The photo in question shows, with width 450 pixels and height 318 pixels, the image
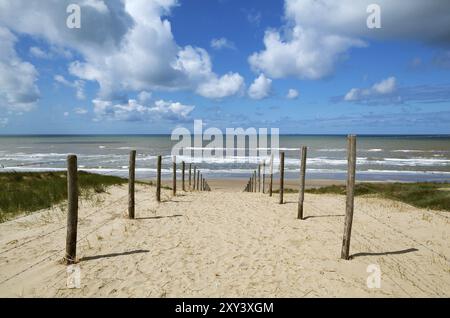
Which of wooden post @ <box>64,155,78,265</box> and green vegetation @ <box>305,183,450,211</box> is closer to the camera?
wooden post @ <box>64,155,78,265</box>

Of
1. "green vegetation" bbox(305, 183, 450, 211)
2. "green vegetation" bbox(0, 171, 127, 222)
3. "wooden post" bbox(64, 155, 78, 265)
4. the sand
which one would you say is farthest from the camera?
"green vegetation" bbox(305, 183, 450, 211)

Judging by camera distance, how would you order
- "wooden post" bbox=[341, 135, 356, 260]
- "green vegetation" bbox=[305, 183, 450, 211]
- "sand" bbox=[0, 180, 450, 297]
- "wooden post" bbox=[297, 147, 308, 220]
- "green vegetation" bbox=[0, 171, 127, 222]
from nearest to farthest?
"sand" bbox=[0, 180, 450, 297] → "wooden post" bbox=[341, 135, 356, 260] → "wooden post" bbox=[297, 147, 308, 220] → "green vegetation" bbox=[0, 171, 127, 222] → "green vegetation" bbox=[305, 183, 450, 211]

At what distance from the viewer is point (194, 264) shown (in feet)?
22.5

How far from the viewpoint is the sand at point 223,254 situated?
19.2ft

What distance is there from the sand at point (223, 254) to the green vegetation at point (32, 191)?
0.96 m

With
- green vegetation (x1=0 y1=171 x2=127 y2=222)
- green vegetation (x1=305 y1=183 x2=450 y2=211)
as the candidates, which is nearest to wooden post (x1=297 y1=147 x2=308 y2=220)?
green vegetation (x1=305 y1=183 x2=450 y2=211)

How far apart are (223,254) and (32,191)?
31.9ft

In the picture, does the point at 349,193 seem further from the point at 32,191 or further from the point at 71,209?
the point at 32,191

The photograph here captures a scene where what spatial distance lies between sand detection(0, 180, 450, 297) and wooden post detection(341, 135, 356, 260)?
0.31 m

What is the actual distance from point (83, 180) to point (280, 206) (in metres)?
9.59

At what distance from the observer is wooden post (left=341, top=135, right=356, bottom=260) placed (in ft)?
22.9

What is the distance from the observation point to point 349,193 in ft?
23.5

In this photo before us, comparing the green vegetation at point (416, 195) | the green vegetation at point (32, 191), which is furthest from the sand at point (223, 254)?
the green vegetation at point (416, 195)

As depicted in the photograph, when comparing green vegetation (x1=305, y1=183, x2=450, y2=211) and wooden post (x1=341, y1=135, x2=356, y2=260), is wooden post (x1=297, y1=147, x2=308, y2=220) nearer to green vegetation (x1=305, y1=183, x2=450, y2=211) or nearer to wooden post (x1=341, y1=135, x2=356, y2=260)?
wooden post (x1=341, y1=135, x2=356, y2=260)
